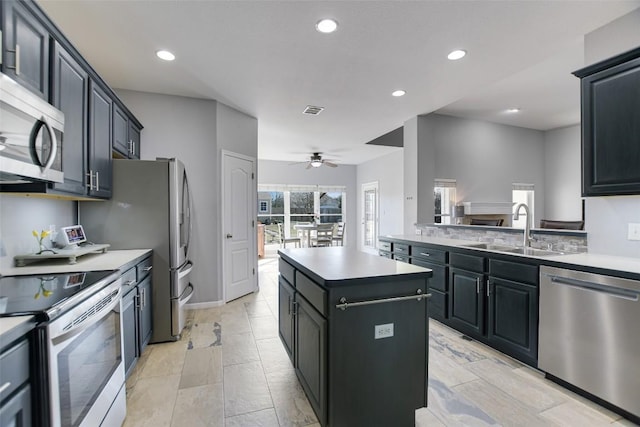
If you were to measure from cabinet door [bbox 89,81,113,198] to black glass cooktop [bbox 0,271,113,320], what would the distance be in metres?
0.89

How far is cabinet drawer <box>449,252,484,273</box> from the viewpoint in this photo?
9.04ft

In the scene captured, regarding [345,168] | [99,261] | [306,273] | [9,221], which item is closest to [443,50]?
[306,273]

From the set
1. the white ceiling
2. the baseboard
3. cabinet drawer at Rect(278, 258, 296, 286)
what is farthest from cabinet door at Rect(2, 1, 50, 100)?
the baseboard

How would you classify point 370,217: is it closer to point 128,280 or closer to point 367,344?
point 128,280

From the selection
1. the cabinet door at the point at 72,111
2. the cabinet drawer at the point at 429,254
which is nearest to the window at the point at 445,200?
the cabinet drawer at the point at 429,254

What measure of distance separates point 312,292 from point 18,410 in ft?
4.10

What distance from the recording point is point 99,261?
2.24 m

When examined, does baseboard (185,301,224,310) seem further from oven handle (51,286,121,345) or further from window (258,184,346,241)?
window (258,184,346,241)

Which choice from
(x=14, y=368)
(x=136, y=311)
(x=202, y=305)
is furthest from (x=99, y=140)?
(x=202, y=305)

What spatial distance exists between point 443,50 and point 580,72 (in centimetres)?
103

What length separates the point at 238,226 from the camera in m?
4.33

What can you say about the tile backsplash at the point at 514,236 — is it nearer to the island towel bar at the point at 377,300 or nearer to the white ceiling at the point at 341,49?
the white ceiling at the point at 341,49

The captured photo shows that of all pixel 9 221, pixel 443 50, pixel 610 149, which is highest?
pixel 443 50

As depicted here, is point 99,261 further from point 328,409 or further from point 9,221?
point 328,409
